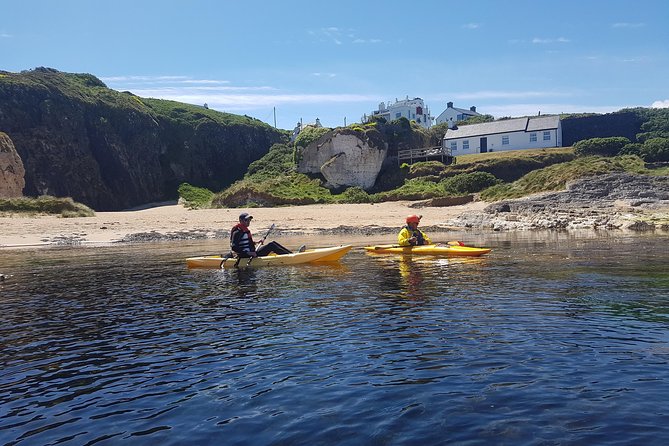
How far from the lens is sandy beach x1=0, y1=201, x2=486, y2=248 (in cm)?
2799

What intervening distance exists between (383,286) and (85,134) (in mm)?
49241

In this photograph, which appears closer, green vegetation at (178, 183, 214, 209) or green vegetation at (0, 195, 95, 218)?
green vegetation at (0, 195, 95, 218)

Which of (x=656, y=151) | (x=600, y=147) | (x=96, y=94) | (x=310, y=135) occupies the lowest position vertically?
(x=656, y=151)

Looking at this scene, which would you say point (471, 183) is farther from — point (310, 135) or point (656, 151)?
point (656, 151)

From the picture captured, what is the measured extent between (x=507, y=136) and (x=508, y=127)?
55.7 inches

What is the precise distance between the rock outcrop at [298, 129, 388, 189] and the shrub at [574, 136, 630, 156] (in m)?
19.2

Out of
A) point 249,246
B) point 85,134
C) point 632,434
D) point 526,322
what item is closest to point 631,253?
point 526,322

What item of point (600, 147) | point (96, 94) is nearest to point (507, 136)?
point (600, 147)

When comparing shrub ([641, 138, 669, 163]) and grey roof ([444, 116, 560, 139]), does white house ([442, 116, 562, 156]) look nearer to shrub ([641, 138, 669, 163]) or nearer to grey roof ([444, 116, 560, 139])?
grey roof ([444, 116, 560, 139])

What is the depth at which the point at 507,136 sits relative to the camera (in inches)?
2472

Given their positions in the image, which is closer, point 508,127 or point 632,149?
point 632,149

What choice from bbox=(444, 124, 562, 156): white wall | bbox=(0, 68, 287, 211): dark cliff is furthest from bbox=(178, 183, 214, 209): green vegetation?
bbox=(444, 124, 562, 156): white wall

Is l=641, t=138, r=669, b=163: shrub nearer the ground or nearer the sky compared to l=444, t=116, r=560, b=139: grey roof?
nearer the ground

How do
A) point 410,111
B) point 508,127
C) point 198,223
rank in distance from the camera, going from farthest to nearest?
point 410,111 < point 508,127 < point 198,223
